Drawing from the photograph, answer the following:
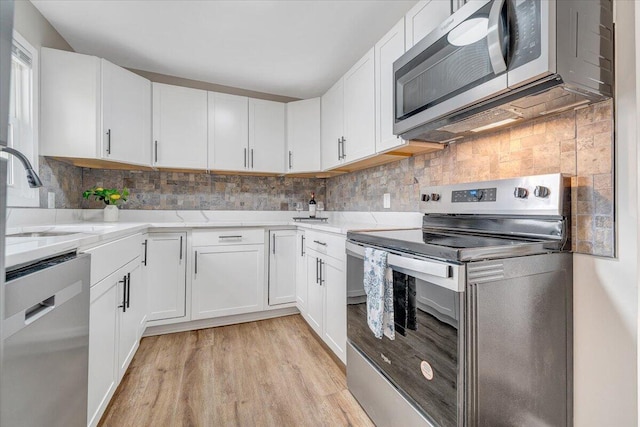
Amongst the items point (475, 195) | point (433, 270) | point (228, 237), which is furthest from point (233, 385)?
point (475, 195)

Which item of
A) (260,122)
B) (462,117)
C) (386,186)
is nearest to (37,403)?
(462,117)

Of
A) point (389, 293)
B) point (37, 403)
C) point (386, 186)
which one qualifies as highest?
point (386, 186)

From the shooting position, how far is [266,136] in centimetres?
295

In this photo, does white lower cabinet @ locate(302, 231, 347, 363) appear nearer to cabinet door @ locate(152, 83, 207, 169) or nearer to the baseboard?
the baseboard

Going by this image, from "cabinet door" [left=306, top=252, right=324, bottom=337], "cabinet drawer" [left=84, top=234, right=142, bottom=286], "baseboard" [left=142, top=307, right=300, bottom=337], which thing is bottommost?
"baseboard" [left=142, top=307, right=300, bottom=337]

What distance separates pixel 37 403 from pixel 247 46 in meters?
2.36

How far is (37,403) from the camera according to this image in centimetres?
77

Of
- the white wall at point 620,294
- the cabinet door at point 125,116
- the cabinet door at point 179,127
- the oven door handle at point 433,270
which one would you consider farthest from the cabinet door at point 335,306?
the cabinet door at point 125,116

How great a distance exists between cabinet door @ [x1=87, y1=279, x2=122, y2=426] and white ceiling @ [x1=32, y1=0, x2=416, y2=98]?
175 cm

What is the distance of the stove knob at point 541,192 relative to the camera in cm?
109

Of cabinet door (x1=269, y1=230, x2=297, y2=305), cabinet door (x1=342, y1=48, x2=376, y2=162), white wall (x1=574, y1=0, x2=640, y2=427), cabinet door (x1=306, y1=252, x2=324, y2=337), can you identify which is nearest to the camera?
white wall (x1=574, y1=0, x2=640, y2=427)

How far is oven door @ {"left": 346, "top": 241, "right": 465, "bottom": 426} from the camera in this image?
925mm

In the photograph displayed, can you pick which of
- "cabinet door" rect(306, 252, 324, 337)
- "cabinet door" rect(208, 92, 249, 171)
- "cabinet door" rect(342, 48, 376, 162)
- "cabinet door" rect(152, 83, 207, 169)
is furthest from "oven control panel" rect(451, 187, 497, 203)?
"cabinet door" rect(152, 83, 207, 169)

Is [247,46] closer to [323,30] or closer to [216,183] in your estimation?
[323,30]
